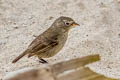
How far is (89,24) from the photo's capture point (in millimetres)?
7570

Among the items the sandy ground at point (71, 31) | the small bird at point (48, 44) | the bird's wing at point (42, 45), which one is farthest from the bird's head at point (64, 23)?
the sandy ground at point (71, 31)

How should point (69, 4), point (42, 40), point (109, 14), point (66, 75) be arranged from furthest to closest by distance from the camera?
point (69, 4)
point (109, 14)
point (42, 40)
point (66, 75)

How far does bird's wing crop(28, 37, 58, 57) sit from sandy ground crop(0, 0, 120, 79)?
377 mm

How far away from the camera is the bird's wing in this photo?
5695mm

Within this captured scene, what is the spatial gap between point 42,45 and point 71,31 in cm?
177

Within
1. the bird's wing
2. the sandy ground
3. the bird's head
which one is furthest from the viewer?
the sandy ground

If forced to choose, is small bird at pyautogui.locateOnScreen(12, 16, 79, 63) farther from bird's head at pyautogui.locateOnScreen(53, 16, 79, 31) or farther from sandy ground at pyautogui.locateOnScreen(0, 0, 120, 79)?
sandy ground at pyautogui.locateOnScreen(0, 0, 120, 79)

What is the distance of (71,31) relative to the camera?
742 centimetres

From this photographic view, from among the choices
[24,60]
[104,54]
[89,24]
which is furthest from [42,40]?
[89,24]

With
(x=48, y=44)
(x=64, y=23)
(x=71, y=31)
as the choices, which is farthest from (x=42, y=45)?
(x=71, y=31)

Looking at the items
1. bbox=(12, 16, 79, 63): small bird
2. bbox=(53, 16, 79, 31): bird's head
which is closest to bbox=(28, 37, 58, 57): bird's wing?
bbox=(12, 16, 79, 63): small bird

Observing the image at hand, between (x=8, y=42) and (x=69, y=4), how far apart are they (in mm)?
2313

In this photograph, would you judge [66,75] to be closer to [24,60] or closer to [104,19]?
[24,60]

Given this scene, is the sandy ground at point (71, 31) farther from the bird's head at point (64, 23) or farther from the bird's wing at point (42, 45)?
Answer: the bird's head at point (64, 23)
